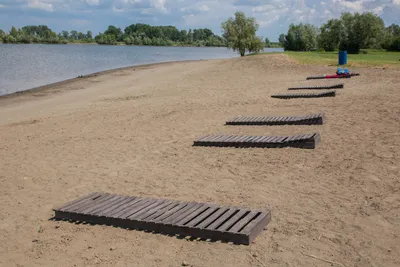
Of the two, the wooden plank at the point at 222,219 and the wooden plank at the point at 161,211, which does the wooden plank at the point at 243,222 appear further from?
the wooden plank at the point at 161,211

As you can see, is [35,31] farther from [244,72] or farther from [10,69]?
[244,72]

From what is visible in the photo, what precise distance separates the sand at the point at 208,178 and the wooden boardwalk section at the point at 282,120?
0.36m

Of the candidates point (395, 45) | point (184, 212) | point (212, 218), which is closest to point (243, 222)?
point (212, 218)

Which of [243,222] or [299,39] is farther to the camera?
[299,39]

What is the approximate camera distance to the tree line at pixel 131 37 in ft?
475

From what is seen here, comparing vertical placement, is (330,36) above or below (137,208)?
above

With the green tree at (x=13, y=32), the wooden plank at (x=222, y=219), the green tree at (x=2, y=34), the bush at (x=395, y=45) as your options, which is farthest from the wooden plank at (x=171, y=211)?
the green tree at (x=13, y=32)

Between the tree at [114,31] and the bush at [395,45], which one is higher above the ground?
the tree at [114,31]

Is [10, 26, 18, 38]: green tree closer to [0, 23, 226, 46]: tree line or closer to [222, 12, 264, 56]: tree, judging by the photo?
[0, 23, 226, 46]: tree line

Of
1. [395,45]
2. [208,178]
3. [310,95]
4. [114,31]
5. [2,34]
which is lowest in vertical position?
[208,178]

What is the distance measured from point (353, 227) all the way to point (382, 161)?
9.00 ft

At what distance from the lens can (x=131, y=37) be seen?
532ft

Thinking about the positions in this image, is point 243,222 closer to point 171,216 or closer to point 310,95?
point 171,216

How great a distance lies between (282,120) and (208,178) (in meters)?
4.35
